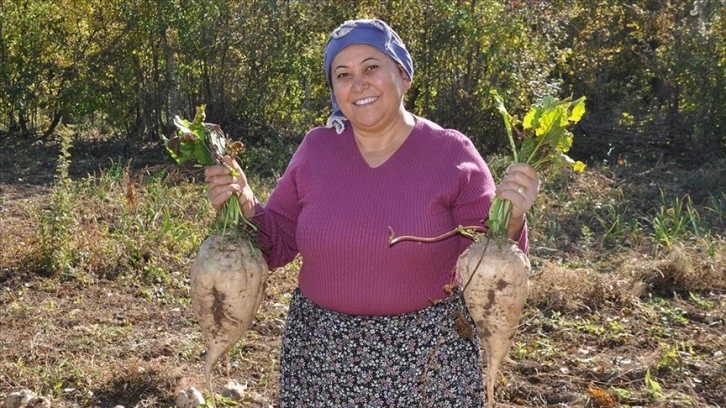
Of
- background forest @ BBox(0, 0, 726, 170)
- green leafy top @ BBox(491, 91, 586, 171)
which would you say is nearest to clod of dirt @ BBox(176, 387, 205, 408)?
green leafy top @ BBox(491, 91, 586, 171)

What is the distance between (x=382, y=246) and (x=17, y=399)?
1.91m

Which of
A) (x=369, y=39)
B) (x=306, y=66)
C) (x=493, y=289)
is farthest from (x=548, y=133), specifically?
(x=306, y=66)

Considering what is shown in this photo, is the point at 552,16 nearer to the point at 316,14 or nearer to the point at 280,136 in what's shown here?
the point at 316,14

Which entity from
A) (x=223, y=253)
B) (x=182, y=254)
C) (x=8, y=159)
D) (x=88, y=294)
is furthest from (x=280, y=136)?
(x=223, y=253)

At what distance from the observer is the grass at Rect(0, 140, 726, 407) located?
12.5 feet

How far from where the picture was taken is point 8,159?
852 centimetres

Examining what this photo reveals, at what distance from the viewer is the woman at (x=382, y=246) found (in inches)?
98.0

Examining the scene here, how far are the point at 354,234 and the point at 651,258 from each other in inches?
140

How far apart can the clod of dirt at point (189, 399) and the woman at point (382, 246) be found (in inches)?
40.4

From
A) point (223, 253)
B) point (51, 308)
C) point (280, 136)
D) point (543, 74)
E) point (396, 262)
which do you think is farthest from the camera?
point (280, 136)

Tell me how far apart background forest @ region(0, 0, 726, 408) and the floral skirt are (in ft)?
4.15

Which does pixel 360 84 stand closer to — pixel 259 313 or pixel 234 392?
pixel 234 392

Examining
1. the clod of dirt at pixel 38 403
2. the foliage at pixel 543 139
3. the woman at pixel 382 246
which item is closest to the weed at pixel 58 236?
the clod of dirt at pixel 38 403

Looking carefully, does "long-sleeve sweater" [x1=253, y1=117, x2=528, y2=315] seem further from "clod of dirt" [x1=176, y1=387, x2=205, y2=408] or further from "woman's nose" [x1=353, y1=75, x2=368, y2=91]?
Result: "clod of dirt" [x1=176, y1=387, x2=205, y2=408]
